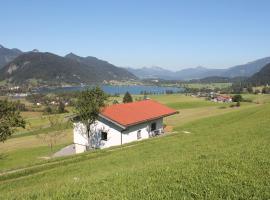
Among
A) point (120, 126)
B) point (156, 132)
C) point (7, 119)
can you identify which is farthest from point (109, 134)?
point (7, 119)

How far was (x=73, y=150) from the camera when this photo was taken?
4950 centimetres

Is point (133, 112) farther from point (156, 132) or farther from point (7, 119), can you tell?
point (7, 119)

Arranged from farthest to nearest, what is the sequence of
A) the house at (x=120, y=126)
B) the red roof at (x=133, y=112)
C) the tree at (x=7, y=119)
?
the red roof at (x=133, y=112), the house at (x=120, y=126), the tree at (x=7, y=119)

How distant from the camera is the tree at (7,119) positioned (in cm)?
2853

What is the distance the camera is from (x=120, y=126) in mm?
42031

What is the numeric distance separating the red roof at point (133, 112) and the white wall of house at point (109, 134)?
1012mm

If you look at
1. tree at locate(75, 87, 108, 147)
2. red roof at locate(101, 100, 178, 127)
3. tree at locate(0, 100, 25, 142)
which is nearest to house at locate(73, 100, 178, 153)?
red roof at locate(101, 100, 178, 127)

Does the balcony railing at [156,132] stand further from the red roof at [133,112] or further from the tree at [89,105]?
the tree at [89,105]

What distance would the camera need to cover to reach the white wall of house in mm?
43094

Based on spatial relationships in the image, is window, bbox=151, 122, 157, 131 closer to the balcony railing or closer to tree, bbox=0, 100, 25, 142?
the balcony railing

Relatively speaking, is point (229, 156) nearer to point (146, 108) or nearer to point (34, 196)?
point (34, 196)

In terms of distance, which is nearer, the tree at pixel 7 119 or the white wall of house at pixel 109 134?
the tree at pixel 7 119

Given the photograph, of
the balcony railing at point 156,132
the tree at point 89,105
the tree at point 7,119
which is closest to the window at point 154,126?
the balcony railing at point 156,132

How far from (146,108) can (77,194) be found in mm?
40089
